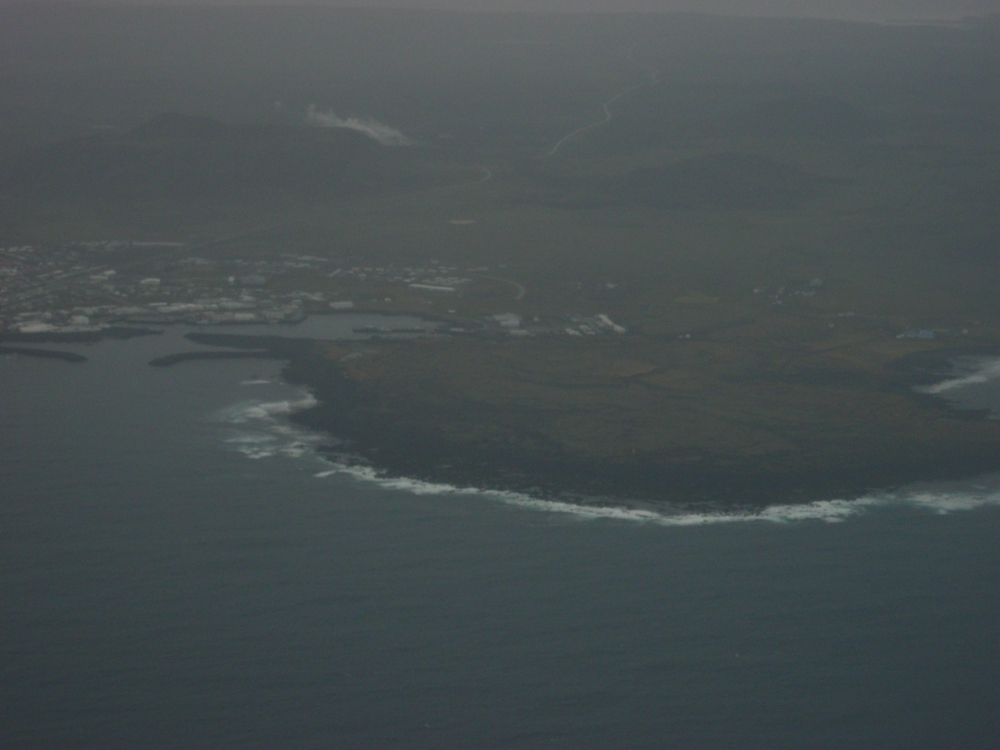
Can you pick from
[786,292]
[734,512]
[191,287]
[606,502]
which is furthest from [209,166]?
[734,512]

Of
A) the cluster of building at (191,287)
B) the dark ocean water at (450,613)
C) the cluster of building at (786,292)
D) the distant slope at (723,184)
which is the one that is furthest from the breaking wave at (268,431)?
the distant slope at (723,184)

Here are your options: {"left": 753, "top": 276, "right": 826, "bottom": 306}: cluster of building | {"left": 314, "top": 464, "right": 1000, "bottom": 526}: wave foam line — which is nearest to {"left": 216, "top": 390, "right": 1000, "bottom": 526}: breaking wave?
{"left": 314, "top": 464, "right": 1000, "bottom": 526}: wave foam line

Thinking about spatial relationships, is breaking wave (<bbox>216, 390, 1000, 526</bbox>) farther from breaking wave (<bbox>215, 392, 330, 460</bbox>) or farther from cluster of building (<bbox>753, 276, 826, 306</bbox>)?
cluster of building (<bbox>753, 276, 826, 306</bbox>)

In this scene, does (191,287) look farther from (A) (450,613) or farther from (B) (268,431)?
(A) (450,613)

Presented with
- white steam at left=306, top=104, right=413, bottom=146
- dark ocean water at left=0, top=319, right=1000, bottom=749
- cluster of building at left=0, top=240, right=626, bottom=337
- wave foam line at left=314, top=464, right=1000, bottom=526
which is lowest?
dark ocean water at left=0, top=319, right=1000, bottom=749

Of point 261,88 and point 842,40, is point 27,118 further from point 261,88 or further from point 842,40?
point 842,40

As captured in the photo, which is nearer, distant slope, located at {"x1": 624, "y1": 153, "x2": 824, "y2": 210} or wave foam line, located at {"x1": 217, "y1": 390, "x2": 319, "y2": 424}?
wave foam line, located at {"x1": 217, "y1": 390, "x2": 319, "y2": 424}
